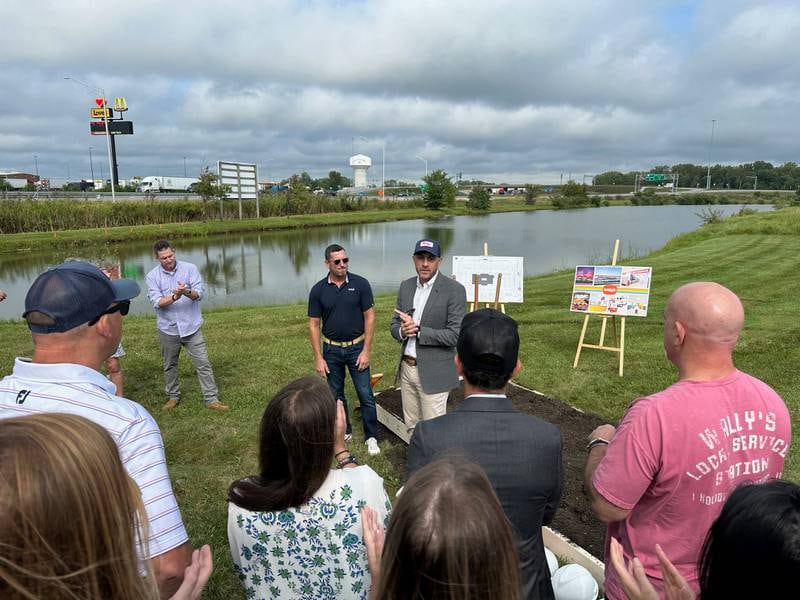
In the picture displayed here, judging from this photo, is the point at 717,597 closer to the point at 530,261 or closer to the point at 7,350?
the point at 7,350

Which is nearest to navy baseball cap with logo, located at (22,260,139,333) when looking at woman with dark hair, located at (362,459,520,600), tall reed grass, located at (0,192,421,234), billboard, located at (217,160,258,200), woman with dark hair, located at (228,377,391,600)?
woman with dark hair, located at (228,377,391,600)

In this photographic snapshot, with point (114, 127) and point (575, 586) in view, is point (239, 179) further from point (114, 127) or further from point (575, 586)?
point (575, 586)

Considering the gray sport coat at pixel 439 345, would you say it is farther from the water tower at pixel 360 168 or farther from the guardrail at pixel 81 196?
the water tower at pixel 360 168

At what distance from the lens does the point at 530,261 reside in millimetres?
24016

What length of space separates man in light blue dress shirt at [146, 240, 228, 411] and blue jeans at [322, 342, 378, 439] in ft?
5.72

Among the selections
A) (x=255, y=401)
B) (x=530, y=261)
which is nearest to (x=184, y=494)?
(x=255, y=401)

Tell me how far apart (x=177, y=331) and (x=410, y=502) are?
512cm

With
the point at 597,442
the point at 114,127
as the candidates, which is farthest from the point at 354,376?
the point at 114,127

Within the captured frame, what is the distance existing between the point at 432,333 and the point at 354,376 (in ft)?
3.88

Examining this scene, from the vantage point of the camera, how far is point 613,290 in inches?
285

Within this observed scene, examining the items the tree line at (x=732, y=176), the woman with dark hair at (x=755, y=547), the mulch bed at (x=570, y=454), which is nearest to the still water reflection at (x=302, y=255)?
the mulch bed at (x=570, y=454)

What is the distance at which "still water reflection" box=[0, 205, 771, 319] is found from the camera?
687 inches

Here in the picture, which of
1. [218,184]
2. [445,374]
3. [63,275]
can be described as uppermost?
[218,184]

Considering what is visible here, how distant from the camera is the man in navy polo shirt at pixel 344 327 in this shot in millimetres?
4785
